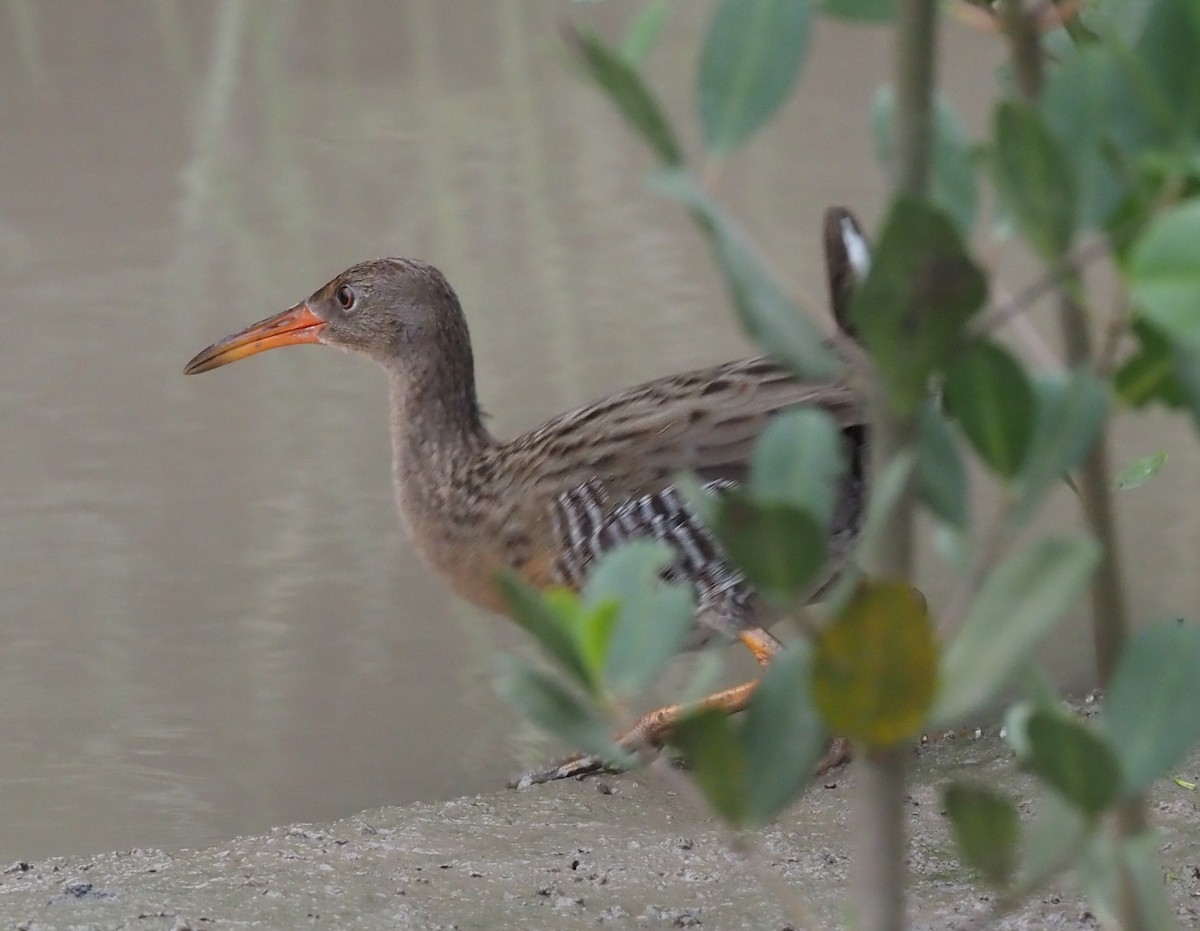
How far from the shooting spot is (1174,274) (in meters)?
0.75

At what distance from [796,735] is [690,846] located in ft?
6.10

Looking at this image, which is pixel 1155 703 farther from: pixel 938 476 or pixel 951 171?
pixel 951 171

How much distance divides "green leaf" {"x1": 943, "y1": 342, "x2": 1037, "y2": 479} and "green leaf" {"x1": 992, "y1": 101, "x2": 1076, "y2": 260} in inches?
2.6

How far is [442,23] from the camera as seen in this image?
9.21m

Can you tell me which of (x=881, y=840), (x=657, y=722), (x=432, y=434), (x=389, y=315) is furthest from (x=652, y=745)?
(x=881, y=840)

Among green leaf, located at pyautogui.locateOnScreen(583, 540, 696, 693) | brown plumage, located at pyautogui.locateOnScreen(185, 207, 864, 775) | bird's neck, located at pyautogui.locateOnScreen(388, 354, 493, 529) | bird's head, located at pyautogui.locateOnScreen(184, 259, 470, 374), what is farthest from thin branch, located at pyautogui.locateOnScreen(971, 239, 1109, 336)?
bird's head, located at pyautogui.locateOnScreen(184, 259, 470, 374)

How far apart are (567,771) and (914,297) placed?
236 cm

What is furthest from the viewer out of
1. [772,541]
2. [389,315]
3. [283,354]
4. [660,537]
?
[283,354]

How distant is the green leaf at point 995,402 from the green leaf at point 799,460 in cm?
7

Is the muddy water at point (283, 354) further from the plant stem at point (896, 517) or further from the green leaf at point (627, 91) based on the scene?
the plant stem at point (896, 517)

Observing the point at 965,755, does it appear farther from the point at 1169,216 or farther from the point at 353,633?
the point at 1169,216

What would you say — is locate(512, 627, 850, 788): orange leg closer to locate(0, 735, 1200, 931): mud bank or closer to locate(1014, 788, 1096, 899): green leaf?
locate(0, 735, 1200, 931): mud bank

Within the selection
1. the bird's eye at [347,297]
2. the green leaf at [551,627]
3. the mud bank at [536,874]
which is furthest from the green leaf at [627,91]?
the bird's eye at [347,297]

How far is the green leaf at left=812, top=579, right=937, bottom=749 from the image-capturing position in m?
0.85
